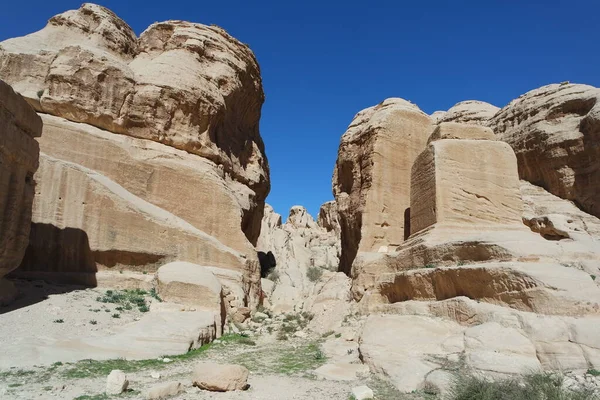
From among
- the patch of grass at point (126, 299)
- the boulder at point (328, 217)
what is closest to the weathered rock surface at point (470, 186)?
the patch of grass at point (126, 299)

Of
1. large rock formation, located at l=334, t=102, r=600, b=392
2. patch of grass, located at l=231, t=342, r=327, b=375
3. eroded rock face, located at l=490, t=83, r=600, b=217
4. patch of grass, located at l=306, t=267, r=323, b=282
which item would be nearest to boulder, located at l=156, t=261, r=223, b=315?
patch of grass, located at l=231, t=342, r=327, b=375

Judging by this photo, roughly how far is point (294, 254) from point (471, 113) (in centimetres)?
2687

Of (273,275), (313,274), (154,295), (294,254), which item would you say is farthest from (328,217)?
(154,295)

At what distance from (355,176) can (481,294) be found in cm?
1234

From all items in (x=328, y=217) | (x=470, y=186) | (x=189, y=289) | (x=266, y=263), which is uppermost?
(x=328, y=217)

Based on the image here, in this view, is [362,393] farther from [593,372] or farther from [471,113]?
[471,113]

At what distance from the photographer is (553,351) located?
28.3 feet

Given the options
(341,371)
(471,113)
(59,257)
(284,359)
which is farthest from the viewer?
(471,113)

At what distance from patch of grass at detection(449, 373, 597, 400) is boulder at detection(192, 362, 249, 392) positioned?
12.4 ft

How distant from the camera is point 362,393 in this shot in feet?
26.2

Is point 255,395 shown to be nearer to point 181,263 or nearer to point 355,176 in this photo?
point 181,263

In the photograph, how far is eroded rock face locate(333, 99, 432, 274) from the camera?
66.1 feet

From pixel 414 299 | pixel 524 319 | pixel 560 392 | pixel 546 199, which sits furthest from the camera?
pixel 546 199

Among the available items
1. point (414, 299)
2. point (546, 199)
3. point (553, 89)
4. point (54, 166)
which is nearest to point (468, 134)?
point (414, 299)
